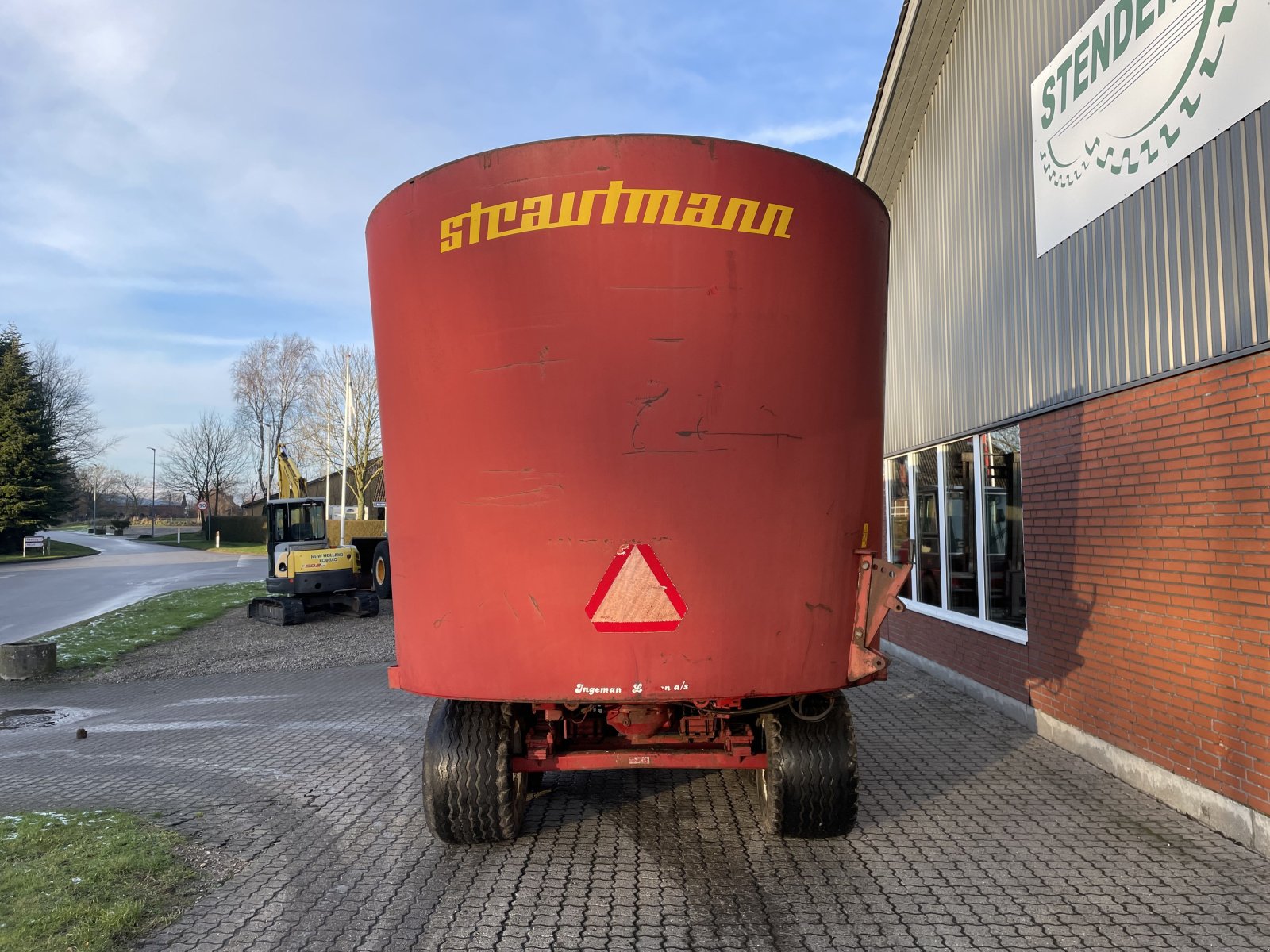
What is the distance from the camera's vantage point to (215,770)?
252 inches

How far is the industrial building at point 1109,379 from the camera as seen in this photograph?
15.0 ft

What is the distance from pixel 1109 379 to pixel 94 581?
29.7 metres

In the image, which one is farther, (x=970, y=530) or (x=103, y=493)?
(x=103, y=493)

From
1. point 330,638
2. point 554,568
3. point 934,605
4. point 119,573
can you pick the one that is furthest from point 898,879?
point 119,573

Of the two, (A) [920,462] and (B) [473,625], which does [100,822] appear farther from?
(A) [920,462]

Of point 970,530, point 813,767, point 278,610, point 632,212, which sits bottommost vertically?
point 278,610

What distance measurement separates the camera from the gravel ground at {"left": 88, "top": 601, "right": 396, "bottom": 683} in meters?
11.7

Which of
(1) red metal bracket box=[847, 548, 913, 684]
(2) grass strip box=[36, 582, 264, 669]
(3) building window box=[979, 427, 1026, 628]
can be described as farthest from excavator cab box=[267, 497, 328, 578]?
(1) red metal bracket box=[847, 548, 913, 684]

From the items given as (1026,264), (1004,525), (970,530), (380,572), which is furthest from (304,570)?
(1026,264)

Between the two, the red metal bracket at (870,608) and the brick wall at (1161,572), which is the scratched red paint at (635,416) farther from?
the brick wall at (1161,572)

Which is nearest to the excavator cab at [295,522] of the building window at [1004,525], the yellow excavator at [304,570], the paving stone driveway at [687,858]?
the yellow excavator at [304,570]

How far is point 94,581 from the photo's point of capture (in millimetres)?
26750

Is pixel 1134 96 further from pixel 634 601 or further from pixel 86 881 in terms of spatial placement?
pixel 86 881

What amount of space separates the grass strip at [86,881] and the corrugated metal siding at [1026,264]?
20.4 feet
